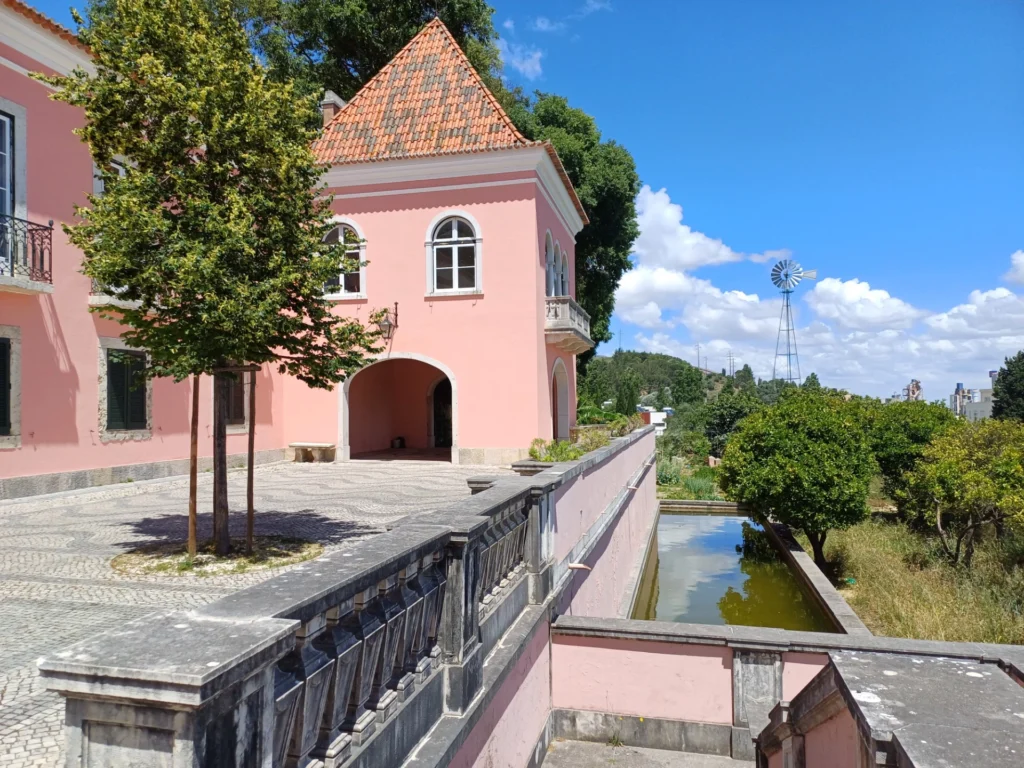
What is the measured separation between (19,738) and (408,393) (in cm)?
1720

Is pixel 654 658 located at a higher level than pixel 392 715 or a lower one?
lower

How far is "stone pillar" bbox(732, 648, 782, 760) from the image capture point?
6.07 meters

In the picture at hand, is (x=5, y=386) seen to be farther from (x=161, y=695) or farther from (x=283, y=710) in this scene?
(x=161, y=695)

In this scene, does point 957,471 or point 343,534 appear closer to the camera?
point 343,534

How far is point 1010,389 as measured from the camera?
4622 cm

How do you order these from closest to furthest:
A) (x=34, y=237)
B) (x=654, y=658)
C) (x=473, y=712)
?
1. (x=473, y=712)
2. (x=654, y=658)
3. (x=34, y=237)

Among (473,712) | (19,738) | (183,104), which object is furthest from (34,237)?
(473,712)

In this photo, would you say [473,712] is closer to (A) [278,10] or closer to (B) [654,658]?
(B) [654,658]

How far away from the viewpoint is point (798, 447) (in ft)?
49.4

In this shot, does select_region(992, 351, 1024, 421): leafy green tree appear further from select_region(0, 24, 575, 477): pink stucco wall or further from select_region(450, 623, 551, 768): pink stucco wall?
select_region(450, 623, 551, 768): pink stucco wall

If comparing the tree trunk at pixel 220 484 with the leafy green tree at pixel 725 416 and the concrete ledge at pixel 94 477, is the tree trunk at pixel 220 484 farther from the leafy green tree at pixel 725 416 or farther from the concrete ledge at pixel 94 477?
the leafy green tree at pixel 725 416

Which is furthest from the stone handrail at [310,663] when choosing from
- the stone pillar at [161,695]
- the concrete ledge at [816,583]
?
the concrete ledge at [816,583]

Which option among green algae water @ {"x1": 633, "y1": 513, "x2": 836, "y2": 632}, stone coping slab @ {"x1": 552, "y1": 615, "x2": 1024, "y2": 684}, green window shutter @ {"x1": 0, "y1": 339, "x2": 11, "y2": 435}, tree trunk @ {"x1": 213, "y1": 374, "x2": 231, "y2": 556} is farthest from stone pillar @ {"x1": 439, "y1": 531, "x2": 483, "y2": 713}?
green window shutter @ {"x1": 0, "y1": 339, "x2": 11, "y2": 435}

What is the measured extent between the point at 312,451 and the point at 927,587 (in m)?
12.7
